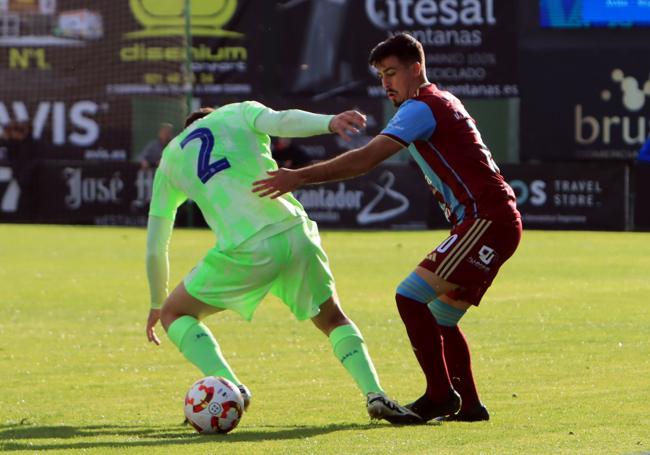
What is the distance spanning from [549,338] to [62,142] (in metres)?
21.9

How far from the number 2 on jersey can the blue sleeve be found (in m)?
0.99

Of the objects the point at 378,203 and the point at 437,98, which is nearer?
the point at 437,98

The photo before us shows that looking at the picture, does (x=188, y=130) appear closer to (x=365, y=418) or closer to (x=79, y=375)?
(x=365, y=418)

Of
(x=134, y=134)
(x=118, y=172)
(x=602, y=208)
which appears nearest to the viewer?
(x=602, y=208)

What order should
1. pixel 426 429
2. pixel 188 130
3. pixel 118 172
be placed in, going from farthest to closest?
pixel 118 172, pixel 188 130, pixel 426 429

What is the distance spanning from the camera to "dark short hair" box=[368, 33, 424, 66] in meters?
7.71

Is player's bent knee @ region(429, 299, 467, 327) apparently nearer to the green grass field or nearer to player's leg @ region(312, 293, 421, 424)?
player's leg @ region(312, 293, 421, 424)

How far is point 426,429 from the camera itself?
302 inches

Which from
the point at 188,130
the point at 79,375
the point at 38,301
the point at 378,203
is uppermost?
the point at 188,130

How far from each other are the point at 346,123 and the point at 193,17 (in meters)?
25.0

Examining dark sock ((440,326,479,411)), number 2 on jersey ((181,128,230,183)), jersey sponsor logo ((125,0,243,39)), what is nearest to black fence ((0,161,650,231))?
jersey sponsor logo ((125,0,243,39))

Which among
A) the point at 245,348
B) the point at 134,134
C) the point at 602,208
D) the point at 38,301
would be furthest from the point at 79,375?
the point at 134,134

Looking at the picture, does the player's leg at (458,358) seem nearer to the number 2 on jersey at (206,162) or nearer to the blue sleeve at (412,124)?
the blue sleeve at (412,124)

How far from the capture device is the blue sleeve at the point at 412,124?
7512mm
